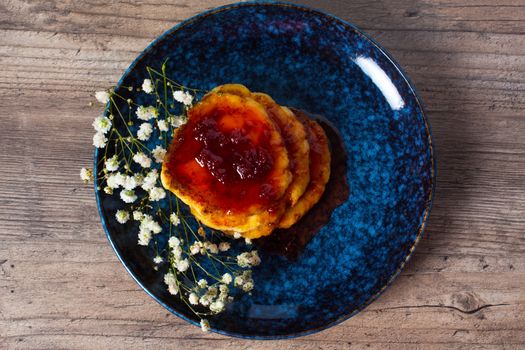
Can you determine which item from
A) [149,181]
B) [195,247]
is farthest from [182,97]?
[195,247]

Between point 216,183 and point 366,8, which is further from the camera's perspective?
point 366,8

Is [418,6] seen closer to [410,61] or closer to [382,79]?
[410,61]

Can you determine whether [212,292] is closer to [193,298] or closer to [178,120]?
[193,298]

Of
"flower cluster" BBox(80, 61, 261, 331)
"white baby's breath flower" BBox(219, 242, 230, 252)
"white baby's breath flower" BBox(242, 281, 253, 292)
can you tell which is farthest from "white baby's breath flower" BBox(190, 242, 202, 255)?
"white baby's breath flower" BBox(242, 281, 253, 292)

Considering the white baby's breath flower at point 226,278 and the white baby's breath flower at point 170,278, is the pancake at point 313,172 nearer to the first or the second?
the white baby's breath flower at point 226,278

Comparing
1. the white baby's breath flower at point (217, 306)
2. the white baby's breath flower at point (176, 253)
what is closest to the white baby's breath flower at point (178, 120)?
the white baby's breath flower at point (176, 253)

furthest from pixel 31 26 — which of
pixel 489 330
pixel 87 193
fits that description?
pixel 489 330
